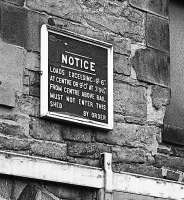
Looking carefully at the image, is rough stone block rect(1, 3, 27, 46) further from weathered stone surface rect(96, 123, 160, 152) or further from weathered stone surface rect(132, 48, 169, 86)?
weathered stone surface rect(132, 48, 169, 86)

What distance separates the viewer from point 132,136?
5.65 metres

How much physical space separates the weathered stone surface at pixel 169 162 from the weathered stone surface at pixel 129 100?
0.35 metres

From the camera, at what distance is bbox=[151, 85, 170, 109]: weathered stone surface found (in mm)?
5883

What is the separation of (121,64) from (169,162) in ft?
2.72

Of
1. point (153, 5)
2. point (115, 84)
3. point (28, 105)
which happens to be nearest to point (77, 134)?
point (28, 105)

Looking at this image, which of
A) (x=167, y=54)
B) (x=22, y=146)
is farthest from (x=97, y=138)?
(x=167, y=54)

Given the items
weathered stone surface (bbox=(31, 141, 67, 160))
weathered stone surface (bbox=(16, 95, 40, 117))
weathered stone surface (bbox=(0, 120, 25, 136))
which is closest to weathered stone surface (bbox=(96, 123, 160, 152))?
weathered stone surface (bbox=(31, 141, 67, 160))

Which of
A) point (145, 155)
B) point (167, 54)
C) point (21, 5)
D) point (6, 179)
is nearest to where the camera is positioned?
point (6, 179)

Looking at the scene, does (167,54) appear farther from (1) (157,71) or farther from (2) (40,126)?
(2) (40,126)

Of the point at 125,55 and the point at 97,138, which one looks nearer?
the point at 97,138

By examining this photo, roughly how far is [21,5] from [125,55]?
0.95 metres

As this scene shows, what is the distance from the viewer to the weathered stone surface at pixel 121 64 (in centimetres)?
571

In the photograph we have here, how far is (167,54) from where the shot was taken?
609 cm

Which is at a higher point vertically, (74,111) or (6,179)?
(74,111)
